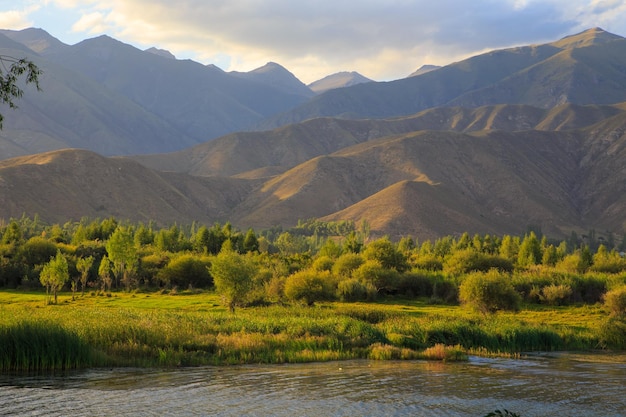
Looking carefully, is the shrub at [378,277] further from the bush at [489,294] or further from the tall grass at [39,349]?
the tall grass at [39,349]

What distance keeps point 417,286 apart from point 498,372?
36.8 metres

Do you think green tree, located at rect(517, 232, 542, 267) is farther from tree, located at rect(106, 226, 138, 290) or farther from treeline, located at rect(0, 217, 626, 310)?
tree, located at rect(106, 226, 138, 290)

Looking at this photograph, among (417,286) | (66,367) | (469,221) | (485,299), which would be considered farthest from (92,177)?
(66,367)

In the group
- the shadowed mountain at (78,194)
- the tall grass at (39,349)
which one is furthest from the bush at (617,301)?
the shadowed mountain at (78,194)

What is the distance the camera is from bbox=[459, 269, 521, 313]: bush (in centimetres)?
5384

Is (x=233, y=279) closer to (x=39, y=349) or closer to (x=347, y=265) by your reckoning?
(x=347, y=265)

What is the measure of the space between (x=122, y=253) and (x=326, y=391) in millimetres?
48606

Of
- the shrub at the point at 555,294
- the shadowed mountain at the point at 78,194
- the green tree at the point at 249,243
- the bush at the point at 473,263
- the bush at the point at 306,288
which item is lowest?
the shrub at the point at 555,294

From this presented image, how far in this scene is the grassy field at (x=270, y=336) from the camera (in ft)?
99.5

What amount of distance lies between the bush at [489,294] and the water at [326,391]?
1958 cm

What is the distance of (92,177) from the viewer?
192625 mm

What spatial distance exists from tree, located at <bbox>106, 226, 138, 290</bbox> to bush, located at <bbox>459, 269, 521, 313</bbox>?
1381 inches

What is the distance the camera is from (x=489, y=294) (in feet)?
177

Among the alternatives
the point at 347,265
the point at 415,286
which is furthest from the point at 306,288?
the point at 347,265
